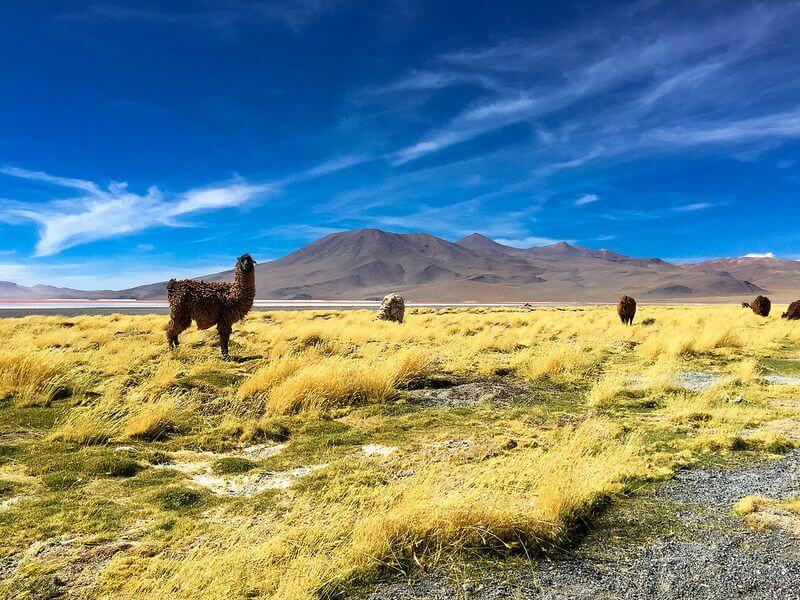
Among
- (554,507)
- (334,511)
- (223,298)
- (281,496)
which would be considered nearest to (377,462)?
(281,496)

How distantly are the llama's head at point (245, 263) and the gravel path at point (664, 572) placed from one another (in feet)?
30.6

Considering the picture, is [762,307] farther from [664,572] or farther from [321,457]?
[664,572]

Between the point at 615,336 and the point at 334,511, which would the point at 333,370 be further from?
the point at 615,336

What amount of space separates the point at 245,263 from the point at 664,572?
32.8ft

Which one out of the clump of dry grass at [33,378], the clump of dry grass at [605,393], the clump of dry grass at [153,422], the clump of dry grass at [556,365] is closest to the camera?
the clump of dry grass at [153,422]

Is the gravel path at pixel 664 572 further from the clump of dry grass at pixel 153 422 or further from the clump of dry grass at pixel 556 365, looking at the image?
the clump of dry grass at pixel 556 365

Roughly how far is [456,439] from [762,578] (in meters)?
3.29

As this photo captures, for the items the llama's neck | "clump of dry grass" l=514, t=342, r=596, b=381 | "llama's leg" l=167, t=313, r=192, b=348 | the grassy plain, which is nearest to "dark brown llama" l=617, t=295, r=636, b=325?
the grassy plain

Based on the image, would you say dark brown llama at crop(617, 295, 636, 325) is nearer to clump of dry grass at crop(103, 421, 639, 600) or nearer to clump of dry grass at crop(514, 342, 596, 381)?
clump of dry grass at crop(514, 342, 596, 381)

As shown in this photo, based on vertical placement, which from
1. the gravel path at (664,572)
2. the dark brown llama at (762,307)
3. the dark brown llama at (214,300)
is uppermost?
the dark brown llama at (214,300)

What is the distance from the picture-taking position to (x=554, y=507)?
357 cm

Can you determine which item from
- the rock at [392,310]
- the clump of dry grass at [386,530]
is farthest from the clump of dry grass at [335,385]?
the rock at [392,310]

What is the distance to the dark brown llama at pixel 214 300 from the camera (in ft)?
36.7

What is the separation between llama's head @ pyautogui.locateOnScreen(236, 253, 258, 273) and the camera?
1123 cm
